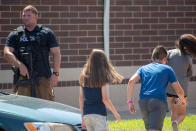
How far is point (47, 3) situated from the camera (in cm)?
1136

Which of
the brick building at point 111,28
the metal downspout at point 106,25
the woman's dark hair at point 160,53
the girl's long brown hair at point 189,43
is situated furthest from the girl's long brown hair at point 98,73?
the metal downspout at point 106,25

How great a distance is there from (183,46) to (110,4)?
3694 mm

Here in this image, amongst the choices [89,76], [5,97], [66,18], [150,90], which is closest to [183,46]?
[150,90]

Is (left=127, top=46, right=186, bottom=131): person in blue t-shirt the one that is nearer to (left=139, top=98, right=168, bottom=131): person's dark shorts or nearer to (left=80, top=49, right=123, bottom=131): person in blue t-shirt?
(left=139, top=98, right=168, bottom=131): person's dark shorts

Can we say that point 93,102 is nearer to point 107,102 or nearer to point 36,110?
point 107,102

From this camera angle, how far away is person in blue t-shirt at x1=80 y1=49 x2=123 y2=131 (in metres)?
6.44

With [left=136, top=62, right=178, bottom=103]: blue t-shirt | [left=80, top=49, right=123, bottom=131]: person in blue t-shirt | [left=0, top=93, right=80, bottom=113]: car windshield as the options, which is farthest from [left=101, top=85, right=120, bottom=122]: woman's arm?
[left=136, top=62, right=178, bottom=103]: blue t-shirt

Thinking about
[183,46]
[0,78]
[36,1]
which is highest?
[36,1]

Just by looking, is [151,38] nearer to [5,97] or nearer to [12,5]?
[12,5]

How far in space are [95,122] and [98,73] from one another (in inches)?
22.3

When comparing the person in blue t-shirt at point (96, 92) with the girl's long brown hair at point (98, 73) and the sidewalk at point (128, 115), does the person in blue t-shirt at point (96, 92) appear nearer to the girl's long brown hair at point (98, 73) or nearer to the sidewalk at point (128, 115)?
the girl's long brown hair at point (98, 73)

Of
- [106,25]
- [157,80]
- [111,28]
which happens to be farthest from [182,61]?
[111,28]

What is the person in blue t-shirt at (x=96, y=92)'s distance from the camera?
21.1 ft

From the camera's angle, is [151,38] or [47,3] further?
[151,38]
